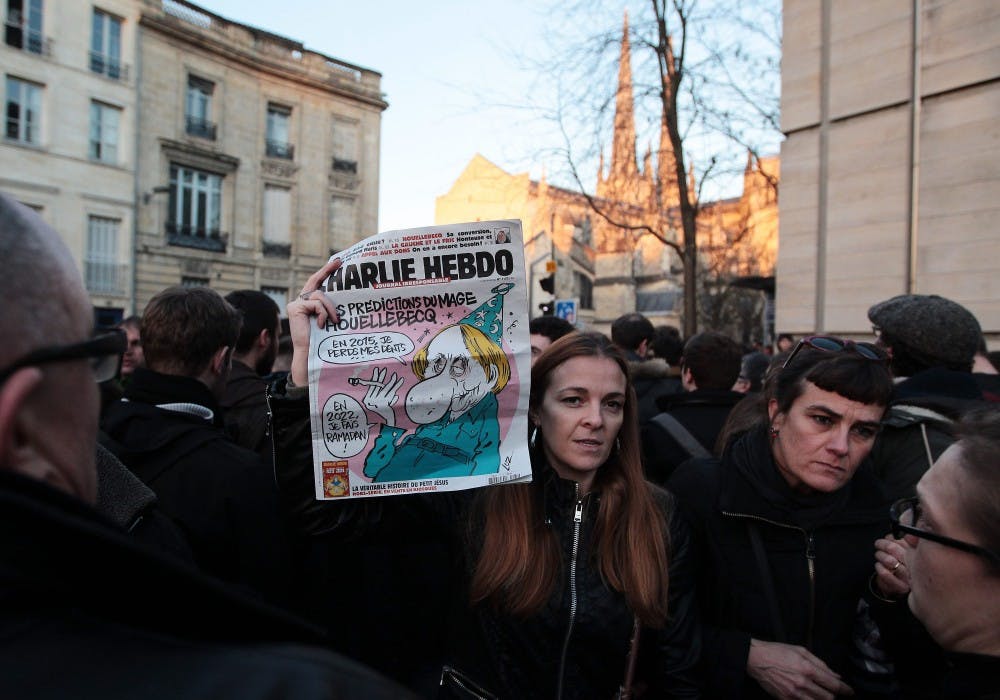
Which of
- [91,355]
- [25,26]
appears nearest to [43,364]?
[91,355]

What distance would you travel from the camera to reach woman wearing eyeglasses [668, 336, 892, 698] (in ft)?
7.49

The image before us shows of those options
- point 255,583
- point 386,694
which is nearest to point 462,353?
point 255,583

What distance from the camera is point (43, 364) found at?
85cm

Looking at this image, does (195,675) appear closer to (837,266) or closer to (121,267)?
(837,266)

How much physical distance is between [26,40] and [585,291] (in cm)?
3746

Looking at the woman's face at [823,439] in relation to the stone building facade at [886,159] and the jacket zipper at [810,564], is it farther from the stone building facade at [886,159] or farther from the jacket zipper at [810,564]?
the stone building facade at [886,159]

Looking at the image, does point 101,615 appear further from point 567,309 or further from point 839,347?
point 567,309

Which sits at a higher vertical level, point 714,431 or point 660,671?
point 714,431

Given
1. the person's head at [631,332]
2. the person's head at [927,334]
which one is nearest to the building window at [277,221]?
the person's head at [631,332]

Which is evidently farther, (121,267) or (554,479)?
(121,267)

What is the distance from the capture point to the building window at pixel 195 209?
82.5 feet

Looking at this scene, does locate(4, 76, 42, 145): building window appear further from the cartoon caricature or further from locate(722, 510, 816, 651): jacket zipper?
locate(722, 510, 816, 651): jacket zipper

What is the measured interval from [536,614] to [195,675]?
5.28 ft

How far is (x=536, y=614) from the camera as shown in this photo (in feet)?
7.11
